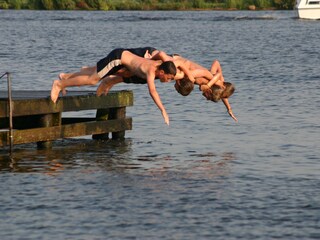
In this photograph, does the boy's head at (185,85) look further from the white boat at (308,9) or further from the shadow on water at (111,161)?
the white boat at (308,9)

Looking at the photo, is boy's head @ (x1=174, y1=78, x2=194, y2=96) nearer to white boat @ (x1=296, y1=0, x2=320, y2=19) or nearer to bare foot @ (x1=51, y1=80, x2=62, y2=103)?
bare foot @ (x1=51, y1=80, x2=62, y2=103)

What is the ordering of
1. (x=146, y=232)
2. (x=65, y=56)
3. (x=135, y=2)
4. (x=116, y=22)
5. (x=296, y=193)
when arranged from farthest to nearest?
(x=135, y=2) < (x=116, y=22) < (x=65, y=56) < (x=296, y=193) < (x=146, y=232)

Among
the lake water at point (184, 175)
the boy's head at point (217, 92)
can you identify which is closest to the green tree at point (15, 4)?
the lake water at point (184, 175)

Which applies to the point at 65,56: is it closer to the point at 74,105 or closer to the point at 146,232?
the point at 74,105

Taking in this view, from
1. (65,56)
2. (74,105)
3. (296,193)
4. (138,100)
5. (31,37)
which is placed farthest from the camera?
(31,37)

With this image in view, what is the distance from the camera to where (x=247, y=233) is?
15.2 m

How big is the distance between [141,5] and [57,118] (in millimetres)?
121899

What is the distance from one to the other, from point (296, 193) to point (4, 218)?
174 inches

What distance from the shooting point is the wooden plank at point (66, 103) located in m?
20.8

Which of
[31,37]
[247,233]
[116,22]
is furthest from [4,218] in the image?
[116,22]

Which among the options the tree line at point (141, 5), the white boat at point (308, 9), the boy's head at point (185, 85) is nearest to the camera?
the boy's head at point (185, 85)

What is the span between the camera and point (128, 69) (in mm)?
20969

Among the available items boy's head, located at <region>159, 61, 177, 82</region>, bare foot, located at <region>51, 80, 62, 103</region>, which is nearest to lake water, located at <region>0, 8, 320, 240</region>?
bare foot, located at <region>51, 80, 62, 103</region>

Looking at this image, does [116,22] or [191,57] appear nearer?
[191,57]
